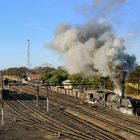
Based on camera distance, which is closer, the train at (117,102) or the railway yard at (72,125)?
the railway yard at (72,125)

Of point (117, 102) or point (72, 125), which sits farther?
point (117, 102)

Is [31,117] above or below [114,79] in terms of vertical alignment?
below

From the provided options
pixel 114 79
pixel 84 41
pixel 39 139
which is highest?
pixel 84 41

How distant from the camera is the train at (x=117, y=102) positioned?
132ft

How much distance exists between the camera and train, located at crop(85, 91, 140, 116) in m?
40.1

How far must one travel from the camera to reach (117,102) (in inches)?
1705

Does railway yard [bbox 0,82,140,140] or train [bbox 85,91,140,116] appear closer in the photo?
railway yard [bbox 0,82,140,140]

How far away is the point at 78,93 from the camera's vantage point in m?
69.9

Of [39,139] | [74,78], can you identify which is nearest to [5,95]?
[74,78]

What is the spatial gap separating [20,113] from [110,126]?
50.7ft

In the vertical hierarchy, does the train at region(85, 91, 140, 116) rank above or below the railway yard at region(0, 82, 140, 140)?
above

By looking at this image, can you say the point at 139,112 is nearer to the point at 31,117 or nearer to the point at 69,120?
the point at 69,120

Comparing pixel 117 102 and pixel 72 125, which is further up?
pixel 117 102

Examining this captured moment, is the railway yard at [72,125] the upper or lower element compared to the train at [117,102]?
lower
